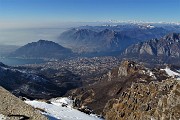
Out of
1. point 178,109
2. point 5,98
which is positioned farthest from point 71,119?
point 178,109

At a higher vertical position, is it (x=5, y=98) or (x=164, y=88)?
(x=5, y=98)

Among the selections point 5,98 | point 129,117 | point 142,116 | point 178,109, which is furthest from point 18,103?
point 129,117

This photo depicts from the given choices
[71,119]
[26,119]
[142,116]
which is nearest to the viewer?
[26,119]

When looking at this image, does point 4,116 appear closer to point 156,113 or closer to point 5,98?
point 5,98

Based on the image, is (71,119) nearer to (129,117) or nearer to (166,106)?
(166,106)

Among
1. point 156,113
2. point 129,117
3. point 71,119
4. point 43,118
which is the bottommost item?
point 129,117

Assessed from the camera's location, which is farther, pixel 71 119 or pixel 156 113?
pixel 156 113

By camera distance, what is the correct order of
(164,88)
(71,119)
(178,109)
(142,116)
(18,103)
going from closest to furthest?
1. (18,103)
2. (71,119)
3. (178,109)
4. (142,116)
5. (164,88)
